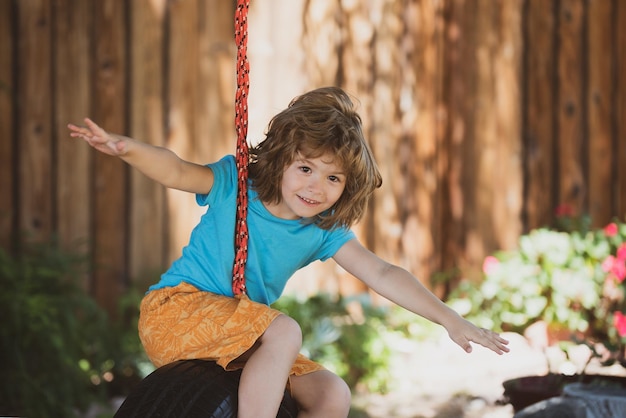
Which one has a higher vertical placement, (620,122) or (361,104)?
(361,104)

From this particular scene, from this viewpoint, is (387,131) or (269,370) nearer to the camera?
(269,370)

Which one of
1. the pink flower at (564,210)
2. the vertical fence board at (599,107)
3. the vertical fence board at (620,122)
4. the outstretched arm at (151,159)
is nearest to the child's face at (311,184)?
the outstretched arm at (151,159)

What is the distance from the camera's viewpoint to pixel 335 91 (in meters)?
3.35

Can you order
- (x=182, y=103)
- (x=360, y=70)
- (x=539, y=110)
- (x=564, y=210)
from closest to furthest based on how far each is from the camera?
(x=182, y=103) → (x=360, y=70) → (x=564, y=210) → (x=539, y=110)

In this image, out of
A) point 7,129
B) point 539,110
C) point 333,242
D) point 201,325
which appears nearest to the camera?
point 201,325

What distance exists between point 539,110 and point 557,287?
1.59m

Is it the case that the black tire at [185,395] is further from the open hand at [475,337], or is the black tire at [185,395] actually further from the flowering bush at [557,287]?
the flowering bush at [557,287]

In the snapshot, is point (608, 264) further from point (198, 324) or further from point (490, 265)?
point (198, 324)

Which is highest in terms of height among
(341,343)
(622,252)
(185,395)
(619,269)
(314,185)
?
(314,185)

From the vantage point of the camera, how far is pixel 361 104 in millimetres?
6086

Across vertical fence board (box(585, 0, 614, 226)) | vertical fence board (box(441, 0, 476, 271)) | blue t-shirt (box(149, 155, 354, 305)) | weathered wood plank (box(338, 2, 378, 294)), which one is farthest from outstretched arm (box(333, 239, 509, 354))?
vertical fence board (box(585, 0, 614, 226))

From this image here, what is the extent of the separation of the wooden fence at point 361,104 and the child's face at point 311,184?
279cm

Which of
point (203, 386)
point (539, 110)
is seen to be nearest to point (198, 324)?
point (203, 386)

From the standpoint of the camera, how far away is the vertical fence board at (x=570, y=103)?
757 centimetres
